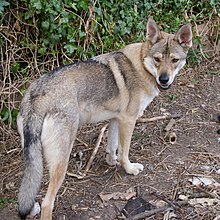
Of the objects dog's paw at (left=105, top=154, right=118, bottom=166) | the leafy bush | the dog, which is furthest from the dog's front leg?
the leafy bush

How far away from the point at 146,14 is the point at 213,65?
5.00 ft

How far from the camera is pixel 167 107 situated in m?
6.02

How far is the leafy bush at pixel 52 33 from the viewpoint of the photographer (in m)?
5.15

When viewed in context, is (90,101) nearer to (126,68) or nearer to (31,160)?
(126,68)

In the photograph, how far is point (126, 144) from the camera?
4.48 meters

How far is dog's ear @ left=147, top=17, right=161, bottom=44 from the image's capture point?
4320 mm

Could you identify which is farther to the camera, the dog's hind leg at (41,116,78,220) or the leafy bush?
the leafy bush

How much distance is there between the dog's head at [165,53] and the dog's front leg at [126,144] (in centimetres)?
49

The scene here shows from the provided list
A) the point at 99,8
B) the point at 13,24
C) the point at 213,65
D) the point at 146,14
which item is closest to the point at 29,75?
the point at 13,24

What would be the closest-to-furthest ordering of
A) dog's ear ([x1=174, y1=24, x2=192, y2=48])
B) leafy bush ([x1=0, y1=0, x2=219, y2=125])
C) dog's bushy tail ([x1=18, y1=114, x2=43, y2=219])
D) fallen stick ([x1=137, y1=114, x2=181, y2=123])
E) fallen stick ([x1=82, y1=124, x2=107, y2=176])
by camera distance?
1. dog's bushy tail ([x1=18, y1=114, x2=43, y2=219])
2. dog's ear ([x1=174, y1=24, x2=192, y2=48])
3. fallen stick ([x1=82, y1=124, x2=107, y2=176])
4. leafy bush ([x1=0, y1=0, x2=219, y2=125])
5. fallen stick ([x1=137, y1=114, x2=181, y2=123])

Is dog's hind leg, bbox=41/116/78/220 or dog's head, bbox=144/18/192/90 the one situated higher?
dog's head, bbox=144/18/192/90

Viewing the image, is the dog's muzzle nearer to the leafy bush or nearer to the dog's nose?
the dog's nose

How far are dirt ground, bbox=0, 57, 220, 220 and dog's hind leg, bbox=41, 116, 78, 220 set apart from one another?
1.26 ft

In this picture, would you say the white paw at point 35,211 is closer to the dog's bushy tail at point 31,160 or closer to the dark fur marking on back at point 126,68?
the dog's bushy tail at point 31,160
